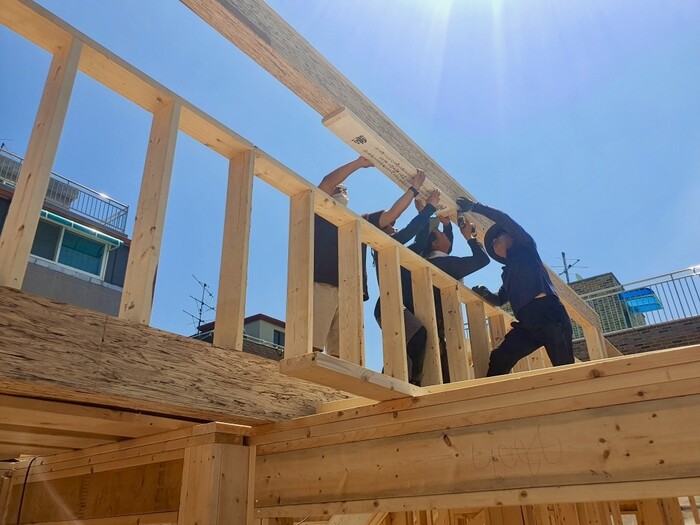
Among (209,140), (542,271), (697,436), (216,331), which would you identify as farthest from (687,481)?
(542,271)

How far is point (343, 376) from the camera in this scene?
178cm

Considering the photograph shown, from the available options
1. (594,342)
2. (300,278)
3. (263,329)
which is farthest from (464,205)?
(263,329)

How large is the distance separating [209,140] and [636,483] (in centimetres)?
210

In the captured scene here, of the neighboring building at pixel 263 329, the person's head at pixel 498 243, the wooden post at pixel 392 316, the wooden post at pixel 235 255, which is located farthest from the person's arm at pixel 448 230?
the neighboring building at pixel 263 329

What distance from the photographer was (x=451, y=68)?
5.93m

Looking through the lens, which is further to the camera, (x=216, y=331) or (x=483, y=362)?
(x=483, y=362)

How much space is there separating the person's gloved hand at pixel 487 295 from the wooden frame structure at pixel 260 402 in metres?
1.42

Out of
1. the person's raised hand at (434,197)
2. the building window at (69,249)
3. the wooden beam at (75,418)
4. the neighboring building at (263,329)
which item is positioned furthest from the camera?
the neighboring building at (263,329)

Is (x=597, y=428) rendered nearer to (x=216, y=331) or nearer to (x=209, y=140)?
(x=216, y=331)

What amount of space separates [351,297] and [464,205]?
202cm

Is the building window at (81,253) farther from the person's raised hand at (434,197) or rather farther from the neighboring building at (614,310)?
the neighboring building at (614,310)

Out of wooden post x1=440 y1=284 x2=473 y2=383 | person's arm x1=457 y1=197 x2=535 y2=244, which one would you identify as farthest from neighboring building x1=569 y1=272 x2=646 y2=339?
wooden post x1=440 y1=284 x2=473 y2=383

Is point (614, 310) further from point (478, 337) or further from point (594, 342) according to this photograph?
point (478, 337)

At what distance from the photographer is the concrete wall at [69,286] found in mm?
16516
